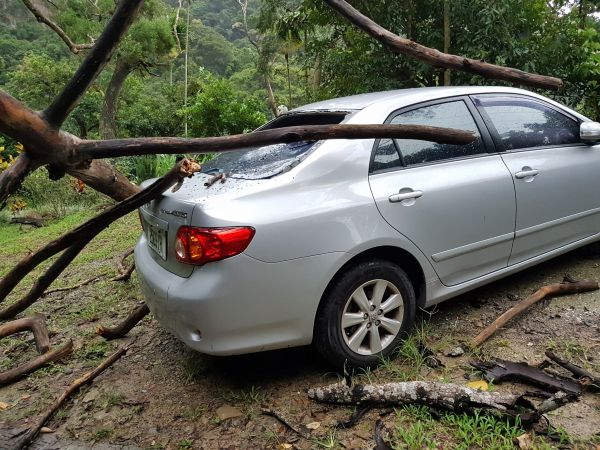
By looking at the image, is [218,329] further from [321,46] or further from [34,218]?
[34,218]

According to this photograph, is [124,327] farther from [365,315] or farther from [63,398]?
[365,315]

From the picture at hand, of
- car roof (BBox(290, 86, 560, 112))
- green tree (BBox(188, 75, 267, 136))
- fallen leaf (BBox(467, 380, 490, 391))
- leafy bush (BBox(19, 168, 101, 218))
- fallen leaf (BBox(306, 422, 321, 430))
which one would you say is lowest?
leafy bush (BBox(19, 168, 101, 218))

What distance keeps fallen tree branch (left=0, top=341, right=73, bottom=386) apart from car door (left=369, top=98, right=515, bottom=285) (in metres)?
2.26

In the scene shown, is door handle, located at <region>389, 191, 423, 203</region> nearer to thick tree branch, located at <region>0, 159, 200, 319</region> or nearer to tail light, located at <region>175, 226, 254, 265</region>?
tail light, located at <region>175, 226, 254, 265</region>

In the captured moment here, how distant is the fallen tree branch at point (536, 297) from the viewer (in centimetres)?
284

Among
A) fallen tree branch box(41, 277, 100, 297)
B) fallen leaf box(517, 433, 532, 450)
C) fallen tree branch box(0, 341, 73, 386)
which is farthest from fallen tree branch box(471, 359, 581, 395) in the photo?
fallen tree branch box(41, 277, 100, 297)

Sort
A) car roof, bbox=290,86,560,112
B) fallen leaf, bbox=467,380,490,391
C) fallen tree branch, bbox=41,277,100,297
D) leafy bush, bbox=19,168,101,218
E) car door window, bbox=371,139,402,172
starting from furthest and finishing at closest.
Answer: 1. leafy bush, bbox=19,168,101,218
2. fallen tree branch, bbox=41,277,100,297
3. car roof, bbox=290,86,560,112
4. car door window, bbox=371,139,402,172
5. fallen leaf, bbox=467,380,490,391

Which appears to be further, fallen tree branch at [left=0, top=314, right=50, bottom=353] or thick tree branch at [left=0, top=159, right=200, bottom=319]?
fallen tree branch at [left=0, top=314, right=50, bottom=353]

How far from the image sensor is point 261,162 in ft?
9.17

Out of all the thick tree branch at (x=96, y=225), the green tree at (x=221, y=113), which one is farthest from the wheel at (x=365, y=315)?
the green tree at (x=221, y=113)

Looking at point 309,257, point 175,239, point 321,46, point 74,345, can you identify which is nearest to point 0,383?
point 74,345

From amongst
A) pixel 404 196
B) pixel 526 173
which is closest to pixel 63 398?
pixel 404 196

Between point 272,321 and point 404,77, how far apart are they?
21.1ft

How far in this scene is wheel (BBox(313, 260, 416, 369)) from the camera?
2477 mm
